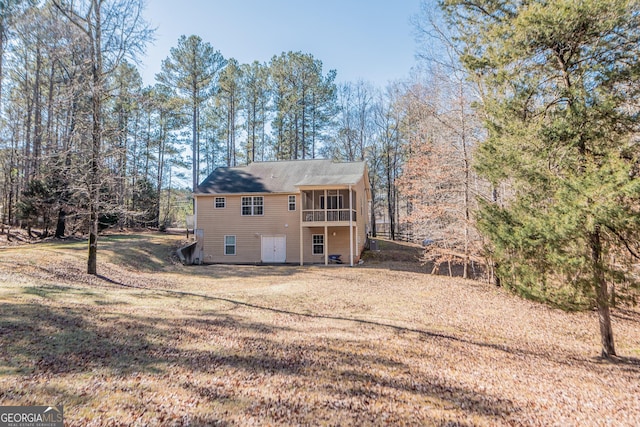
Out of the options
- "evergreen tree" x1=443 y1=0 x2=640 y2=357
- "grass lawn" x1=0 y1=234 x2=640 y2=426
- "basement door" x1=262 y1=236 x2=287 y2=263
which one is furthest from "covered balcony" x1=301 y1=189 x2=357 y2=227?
"evergreen tree" x1=443 y1=0 x2=640 y2=357

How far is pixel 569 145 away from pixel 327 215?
13809 mm

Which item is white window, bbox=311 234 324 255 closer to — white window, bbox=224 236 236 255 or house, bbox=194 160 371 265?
A: house, bbox=194 160 371 265

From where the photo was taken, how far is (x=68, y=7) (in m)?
11.4

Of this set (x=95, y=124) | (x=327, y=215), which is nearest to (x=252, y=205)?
(x=327, y=215)

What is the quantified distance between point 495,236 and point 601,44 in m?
4.25

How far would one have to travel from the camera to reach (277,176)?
72.4ft

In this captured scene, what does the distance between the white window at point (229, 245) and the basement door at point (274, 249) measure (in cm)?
196

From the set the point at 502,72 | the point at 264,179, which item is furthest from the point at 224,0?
the point at 502,72

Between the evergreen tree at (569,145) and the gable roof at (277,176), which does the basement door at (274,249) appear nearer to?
the gable roof at (277,176)

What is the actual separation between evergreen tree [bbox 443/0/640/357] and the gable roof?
489 inches

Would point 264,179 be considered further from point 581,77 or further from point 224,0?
point 581,77

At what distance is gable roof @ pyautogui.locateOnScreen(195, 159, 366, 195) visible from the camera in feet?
67.7

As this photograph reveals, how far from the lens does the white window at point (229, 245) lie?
823 inches

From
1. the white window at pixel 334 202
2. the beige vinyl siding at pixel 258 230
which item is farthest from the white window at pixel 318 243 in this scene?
the white window at pixel 334 202
